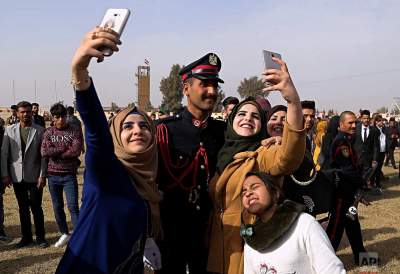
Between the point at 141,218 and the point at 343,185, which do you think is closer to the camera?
the point at 141,218

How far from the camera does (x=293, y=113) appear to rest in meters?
2.47

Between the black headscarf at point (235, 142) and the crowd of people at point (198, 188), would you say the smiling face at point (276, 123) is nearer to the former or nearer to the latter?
the crowd of people at point (198, 188)

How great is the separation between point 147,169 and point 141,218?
33 cm

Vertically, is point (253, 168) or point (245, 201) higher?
point (253, 168)

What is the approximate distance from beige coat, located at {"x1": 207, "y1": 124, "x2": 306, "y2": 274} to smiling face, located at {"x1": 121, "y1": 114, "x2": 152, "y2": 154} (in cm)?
62

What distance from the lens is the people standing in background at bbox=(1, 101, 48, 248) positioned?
6.25 metres

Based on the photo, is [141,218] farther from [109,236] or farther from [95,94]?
[95,94]

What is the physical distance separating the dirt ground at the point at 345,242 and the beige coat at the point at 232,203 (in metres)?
3.35

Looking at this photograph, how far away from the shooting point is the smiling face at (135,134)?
2404 mm

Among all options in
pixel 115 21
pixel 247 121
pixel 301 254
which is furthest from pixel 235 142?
pixel 115 21

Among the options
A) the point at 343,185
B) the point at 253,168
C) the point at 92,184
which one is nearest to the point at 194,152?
the point at 253,168

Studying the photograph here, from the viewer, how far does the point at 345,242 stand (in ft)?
22.3

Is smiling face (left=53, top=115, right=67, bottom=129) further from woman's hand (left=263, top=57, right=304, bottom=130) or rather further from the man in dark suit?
the man in dark suit

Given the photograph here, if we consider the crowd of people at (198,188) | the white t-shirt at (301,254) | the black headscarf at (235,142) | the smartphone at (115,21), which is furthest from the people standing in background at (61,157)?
the smartphone at (115,21)
